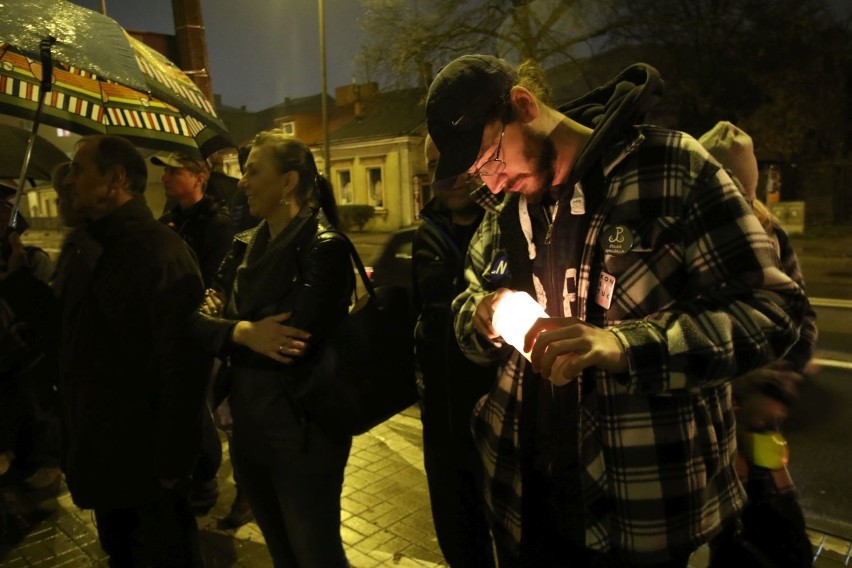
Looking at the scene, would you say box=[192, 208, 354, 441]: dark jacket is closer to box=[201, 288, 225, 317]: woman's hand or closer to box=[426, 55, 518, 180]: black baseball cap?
box=[201, 288, 225, 317]: woman's hand

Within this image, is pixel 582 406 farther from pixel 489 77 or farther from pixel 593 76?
pixel 593 76

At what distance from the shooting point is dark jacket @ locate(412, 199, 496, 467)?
8.02 feet

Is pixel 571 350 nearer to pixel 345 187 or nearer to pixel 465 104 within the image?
pixel 465 104

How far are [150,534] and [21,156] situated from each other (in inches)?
133

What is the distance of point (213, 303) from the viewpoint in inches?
100

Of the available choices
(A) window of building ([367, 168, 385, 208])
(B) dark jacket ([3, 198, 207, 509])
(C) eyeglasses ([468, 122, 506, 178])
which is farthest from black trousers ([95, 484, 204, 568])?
(A) window of building ([367, 168, 385, 208])

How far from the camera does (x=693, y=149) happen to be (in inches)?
59.6

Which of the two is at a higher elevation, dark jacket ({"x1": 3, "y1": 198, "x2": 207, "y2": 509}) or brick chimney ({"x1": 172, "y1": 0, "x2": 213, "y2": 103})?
brick chimney ({"x1": 172, "y1": 0, "x2": 213, "y2": 103})

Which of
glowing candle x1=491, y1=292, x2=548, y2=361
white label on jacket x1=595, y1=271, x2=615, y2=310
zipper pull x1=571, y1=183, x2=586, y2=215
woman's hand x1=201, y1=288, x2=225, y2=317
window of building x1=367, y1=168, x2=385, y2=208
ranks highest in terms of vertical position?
window of building x1=367, y1=168, x2=385, y2=208

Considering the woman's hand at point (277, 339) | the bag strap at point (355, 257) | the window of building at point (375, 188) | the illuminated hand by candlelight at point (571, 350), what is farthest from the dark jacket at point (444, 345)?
the window of building at point (375, 188)

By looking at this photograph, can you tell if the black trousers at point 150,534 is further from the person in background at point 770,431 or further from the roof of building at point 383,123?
the roof of building at point 383,123

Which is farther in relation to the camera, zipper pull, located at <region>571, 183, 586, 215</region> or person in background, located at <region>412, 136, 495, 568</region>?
person in background, located at <region>412, 136, 495, 568</region>

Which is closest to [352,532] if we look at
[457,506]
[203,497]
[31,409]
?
[203,497]

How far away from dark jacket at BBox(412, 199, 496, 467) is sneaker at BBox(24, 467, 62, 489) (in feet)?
10.9
